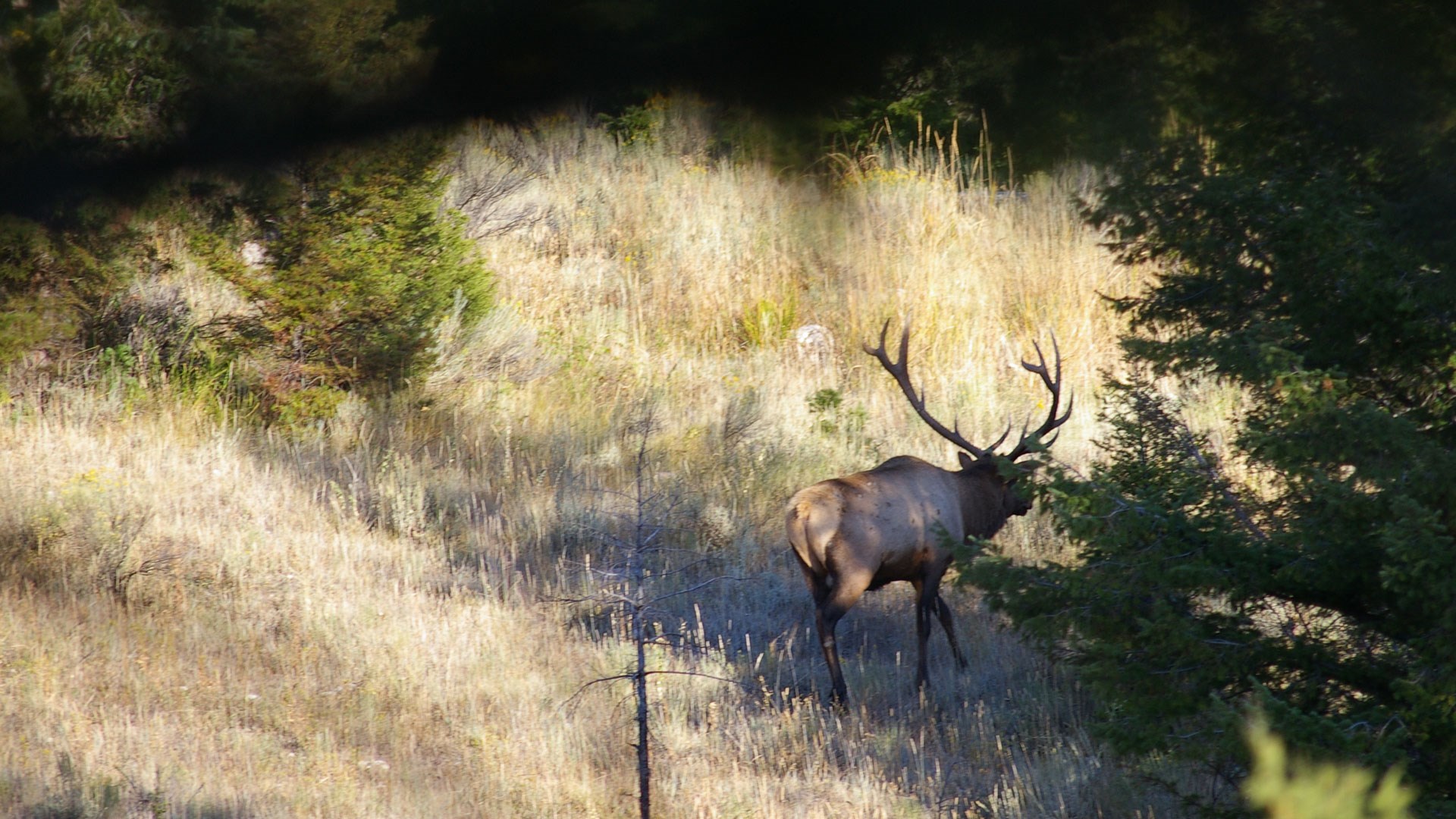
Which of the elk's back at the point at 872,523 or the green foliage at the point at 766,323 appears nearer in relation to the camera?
the elk's back at the point at 872,523

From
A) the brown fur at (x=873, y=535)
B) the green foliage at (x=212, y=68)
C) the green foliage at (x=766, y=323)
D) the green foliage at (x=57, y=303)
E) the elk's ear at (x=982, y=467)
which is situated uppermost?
the green foliage at (x=766, y=323)

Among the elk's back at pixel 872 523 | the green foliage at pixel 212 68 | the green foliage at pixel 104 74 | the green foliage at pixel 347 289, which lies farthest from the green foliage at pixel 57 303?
the green foliage at pixel 212 68

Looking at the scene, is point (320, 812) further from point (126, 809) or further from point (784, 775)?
point (784, 775)

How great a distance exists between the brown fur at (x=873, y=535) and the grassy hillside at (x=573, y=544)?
558 mm

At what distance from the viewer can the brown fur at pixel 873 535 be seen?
5875 millimetres

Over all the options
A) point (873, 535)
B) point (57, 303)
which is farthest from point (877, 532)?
point (57, 303)

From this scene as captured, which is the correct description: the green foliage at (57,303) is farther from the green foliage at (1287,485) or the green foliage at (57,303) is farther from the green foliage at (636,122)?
the green foliage at (636,122)

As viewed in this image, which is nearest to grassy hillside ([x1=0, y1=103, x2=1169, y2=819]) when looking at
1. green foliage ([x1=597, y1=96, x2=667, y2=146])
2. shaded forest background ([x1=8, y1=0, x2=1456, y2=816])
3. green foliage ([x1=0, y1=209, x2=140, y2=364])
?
green foliage ([x1=597, y1=96, x2=667, y2=146])

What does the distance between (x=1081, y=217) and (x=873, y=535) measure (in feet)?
6.20

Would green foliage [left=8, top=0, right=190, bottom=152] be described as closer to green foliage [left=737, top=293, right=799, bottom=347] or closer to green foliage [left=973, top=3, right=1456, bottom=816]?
green foliage [left=973, top=3, right=1456, bottom=816]

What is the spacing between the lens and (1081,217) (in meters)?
4.75

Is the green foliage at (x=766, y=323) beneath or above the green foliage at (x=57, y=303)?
above

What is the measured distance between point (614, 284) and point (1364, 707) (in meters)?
9.56

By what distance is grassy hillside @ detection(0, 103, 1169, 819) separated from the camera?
508cm
